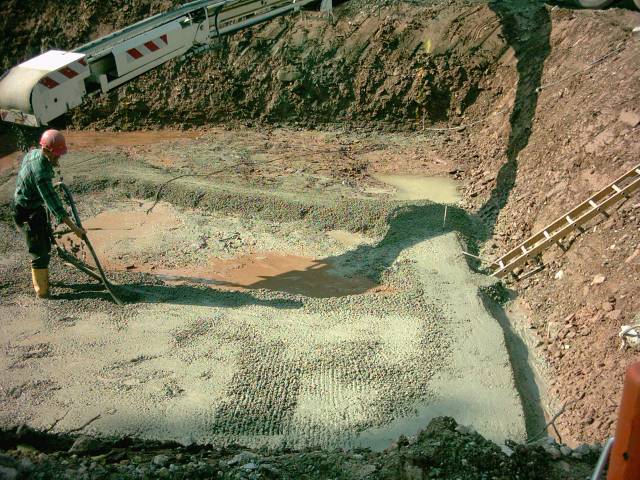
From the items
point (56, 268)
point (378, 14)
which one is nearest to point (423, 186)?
point (378, 14)

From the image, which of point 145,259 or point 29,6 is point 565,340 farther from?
point 29,6

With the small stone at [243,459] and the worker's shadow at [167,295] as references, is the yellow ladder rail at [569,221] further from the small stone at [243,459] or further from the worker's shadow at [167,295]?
the small stone at [243,459]

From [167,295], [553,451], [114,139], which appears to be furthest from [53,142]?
[114,139]

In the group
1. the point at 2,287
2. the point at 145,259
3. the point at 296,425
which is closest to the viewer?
the point at 296,425

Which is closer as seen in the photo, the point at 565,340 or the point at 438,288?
the point at 565,340

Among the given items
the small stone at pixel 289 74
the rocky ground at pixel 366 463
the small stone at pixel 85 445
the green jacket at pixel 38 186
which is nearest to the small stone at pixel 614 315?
the rocky ground at pixel 366 463

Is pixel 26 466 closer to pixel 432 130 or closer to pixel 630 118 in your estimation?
pixel 630 118
